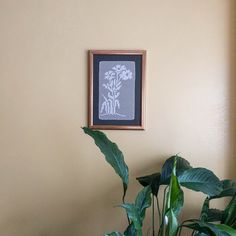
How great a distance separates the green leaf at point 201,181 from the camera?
1.23m

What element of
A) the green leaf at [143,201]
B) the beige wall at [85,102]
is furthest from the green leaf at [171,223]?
the beige wall at [85,102]

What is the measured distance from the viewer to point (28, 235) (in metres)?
1.61

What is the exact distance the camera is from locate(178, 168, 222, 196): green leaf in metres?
1.23

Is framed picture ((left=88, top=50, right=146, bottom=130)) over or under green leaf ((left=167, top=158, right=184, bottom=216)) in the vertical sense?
over

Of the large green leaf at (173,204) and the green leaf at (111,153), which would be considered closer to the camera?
the large green leaf at (173,204)

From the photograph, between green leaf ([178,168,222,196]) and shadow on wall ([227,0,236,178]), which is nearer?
green leaf ([178,168,222,196])

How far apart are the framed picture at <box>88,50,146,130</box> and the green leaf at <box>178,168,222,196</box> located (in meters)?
0.38

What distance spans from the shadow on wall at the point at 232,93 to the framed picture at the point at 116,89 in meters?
0.43

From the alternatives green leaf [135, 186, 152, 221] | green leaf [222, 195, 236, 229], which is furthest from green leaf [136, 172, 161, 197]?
green leaf [222, 195, 236, 229]

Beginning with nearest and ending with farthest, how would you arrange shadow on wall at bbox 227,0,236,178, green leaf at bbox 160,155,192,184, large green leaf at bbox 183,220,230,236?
large green leaf at bbox 183,220,230,236 < green leaf at bbox 160,155,192,184 < shadow on wall at bbox 227,0,236,178

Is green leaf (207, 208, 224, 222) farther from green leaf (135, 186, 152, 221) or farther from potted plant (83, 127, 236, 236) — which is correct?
green leaf (135, 186, 152, 221)

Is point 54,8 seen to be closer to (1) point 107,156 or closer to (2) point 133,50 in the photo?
(2) point 133,50

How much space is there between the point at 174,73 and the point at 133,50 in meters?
0.23

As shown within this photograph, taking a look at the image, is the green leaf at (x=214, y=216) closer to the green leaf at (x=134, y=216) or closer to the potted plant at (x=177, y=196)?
the potted plant at (x=177, y=196)
